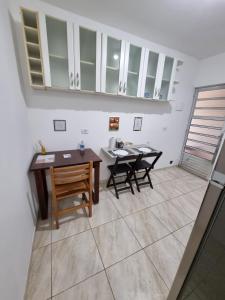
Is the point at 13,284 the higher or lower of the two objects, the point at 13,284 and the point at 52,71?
the lower

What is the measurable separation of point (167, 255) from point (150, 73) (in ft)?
8.74

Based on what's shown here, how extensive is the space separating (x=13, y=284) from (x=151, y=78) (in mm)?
2959

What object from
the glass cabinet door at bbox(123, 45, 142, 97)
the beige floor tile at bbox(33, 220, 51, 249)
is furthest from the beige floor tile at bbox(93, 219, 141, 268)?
the glass cabinet door at bbox(123, 45, 142, 97)

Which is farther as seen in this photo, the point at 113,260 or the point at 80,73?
the point at 80,73

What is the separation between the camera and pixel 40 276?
120 cm

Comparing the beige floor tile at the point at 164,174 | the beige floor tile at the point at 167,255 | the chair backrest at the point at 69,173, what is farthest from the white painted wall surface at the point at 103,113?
the beige floor tile at the point at 167,255

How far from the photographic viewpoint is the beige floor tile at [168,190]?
245cm

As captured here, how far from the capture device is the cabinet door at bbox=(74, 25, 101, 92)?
1690 millimetres

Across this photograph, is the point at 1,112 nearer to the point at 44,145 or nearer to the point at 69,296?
the point at 44,145

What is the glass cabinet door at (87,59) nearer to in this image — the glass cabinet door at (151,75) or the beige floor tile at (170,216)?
the glass cabinet door at (151,75)

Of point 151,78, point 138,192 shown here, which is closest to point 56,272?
point 138,192

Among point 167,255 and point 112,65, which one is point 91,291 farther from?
point 112,65

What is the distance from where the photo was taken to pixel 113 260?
136 cm

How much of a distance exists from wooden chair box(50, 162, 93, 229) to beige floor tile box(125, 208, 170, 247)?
621 millimetres
